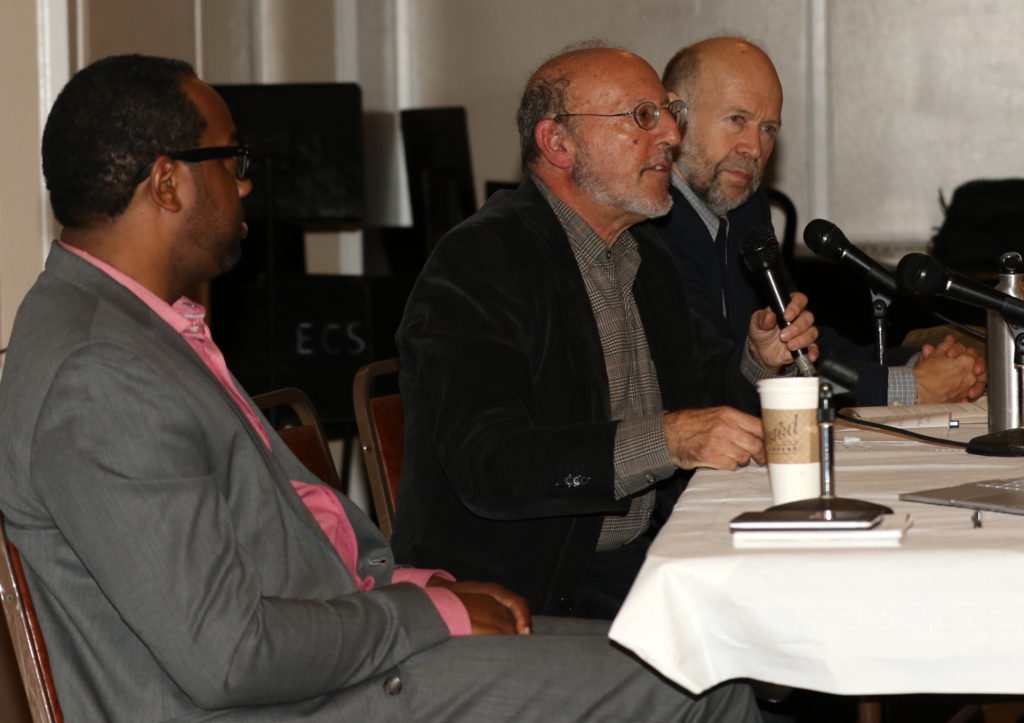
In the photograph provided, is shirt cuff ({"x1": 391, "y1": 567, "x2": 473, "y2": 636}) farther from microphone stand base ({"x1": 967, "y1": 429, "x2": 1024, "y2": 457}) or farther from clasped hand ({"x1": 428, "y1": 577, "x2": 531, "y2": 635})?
microphone stand base ({"x1": 967, "y1": 429, "x2": 1024, "y2": 457})

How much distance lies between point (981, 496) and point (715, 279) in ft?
5.42

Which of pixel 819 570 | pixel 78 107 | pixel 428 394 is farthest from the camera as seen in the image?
pixel 428 394

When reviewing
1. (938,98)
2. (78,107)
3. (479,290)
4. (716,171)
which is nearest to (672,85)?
(716,171)

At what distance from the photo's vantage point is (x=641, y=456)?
2.06 metres

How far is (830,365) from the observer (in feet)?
7.00

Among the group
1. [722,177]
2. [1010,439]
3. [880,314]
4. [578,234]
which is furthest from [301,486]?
[722,177]

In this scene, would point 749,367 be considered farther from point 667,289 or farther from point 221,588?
point 221,588

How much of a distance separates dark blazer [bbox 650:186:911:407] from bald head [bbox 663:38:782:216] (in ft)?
0.38

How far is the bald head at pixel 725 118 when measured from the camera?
345cm

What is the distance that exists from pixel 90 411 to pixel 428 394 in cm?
88

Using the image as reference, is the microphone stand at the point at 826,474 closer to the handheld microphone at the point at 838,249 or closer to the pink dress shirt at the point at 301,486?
the pink dress shirt at the point at 301,486

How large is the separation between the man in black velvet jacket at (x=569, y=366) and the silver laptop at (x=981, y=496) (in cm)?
31

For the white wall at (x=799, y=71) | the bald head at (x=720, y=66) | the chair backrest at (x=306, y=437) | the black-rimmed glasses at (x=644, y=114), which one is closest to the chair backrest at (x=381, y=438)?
the chair backrest at (x=306, y=437)

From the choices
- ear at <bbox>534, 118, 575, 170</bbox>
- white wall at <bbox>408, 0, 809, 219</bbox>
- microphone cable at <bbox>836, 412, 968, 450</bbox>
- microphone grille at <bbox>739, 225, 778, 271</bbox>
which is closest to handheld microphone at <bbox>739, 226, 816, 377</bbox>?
microphone grille at <bbox>739, 225, 778, 271</bbox>
